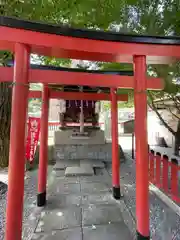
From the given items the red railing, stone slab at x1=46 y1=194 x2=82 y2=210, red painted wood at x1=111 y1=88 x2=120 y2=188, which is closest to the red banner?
stone slab at x1=46 y1=194 x2=82 y2=210

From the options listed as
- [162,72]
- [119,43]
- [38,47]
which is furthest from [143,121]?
[162,72]

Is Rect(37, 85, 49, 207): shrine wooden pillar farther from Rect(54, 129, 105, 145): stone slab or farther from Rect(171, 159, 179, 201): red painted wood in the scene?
Rect(54, 129, 105, 145): stone slab

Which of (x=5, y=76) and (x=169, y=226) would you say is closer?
(x=5, y=76)

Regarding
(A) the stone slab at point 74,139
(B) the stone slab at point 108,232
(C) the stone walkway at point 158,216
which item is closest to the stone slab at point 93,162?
(A) the stone slab at point 74,139

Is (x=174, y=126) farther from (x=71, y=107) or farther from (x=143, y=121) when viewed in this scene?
(x=143, y=121)

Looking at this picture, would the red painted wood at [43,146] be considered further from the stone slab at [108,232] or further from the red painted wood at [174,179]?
the red painted wood at [174,179]

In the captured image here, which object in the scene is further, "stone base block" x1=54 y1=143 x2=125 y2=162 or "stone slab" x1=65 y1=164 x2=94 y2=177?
"stone base block" x1=54 y1=143 x2=125 y2=162

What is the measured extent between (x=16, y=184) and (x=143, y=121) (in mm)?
1653

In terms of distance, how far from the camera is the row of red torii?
6.73 ft

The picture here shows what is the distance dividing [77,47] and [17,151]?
4.25 ft

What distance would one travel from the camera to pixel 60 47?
2.15m

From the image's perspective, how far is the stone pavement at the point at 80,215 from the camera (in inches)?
116

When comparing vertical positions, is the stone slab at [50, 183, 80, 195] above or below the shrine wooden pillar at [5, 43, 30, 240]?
below

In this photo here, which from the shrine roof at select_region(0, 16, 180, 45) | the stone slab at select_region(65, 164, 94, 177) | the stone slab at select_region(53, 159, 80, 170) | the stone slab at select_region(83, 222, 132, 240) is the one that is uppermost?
the shrine roof at select_region(0, 16, 180, 45)
